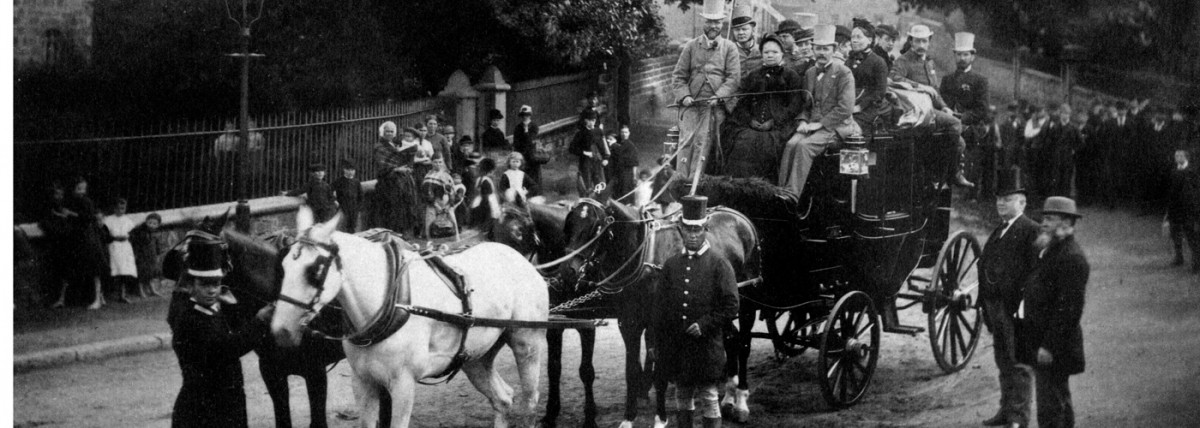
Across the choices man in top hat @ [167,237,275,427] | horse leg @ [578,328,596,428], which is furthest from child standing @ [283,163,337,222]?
horse leg @ [578,328,596,428]

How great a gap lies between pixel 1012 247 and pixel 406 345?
3784 millimetres

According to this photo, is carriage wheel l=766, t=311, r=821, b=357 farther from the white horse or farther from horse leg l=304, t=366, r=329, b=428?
horse leg l=304, t=366, r=329, b=428

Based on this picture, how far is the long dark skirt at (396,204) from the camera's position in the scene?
7.78 meters

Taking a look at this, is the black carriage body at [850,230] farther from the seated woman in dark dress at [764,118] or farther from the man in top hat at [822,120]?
the seated woman in dark dress at [764,118]

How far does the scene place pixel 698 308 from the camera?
7098mm

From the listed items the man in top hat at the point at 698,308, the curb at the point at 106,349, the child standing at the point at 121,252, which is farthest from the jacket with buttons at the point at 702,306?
the child standing at the point at 121,252

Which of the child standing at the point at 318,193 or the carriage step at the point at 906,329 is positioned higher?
the child standing at the point at 318,193

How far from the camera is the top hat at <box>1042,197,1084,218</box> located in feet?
23.5

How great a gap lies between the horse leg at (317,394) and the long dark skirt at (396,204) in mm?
1323

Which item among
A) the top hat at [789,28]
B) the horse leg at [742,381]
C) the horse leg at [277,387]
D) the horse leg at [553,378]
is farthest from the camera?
the top hat at [789,28]

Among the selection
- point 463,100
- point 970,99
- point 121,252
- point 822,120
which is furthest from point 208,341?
point 970,99

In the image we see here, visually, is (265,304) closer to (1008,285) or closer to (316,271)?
(316,271)

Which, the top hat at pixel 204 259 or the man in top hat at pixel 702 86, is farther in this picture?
the man in top hat at pixel 702 86

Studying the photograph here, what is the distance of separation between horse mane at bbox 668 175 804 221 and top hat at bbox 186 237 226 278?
3.59 metres
